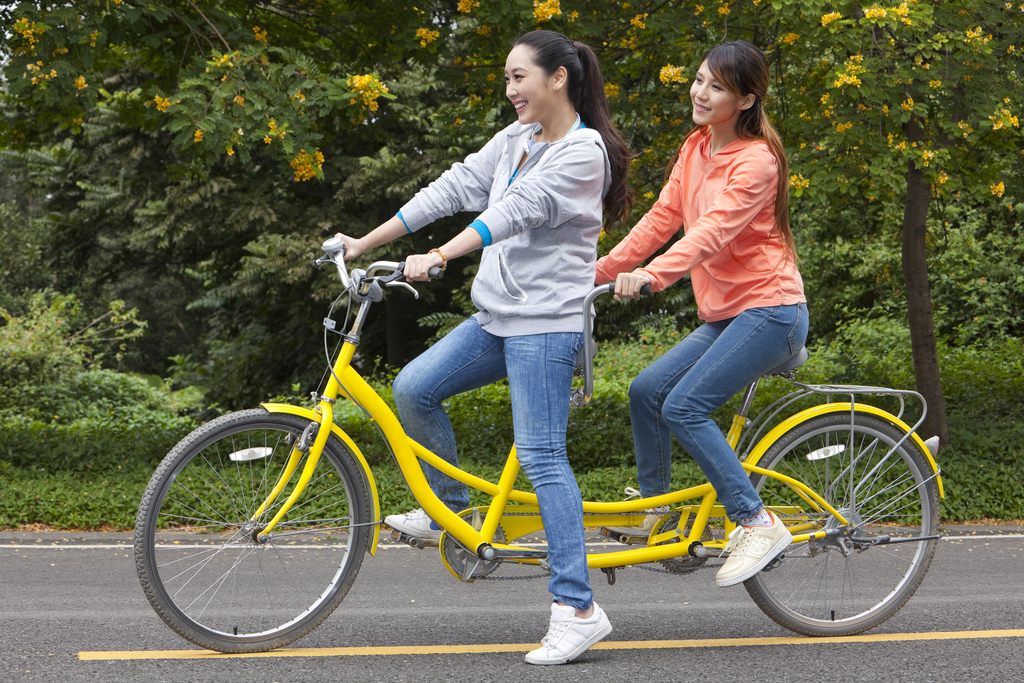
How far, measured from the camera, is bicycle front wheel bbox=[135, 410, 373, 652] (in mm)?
3188

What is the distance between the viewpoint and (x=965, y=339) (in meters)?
12.5

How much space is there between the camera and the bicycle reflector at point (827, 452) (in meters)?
3.78

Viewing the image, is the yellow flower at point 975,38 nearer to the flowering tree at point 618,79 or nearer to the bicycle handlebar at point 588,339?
the flowering tree at point 618,79

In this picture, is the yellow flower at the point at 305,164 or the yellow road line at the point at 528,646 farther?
the yellow flower at the point at 305,164

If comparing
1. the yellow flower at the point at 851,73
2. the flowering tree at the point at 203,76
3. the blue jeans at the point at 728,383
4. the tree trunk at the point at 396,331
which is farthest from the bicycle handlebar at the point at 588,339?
the tree trunk at the point at 396,331

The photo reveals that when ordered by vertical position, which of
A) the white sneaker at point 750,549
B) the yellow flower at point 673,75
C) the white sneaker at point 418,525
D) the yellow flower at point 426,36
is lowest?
the white sneaker at point 750,549

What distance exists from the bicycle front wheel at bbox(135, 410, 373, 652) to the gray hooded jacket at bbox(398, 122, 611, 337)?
760 millimetres

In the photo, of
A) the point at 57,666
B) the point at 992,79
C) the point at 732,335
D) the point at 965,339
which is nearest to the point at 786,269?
the point at 732,335

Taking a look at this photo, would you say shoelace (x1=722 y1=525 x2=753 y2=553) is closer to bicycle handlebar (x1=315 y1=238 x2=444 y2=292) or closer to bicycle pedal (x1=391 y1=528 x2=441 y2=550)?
bicycle pedal (x1=391 y1=528 x2=441 y2=550)

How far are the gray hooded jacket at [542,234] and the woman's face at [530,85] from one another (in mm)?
127

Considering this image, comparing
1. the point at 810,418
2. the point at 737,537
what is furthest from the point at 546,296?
the point at 810,418

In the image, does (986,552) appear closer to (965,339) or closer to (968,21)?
(968,21)

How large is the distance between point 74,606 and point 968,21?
6.00 metres

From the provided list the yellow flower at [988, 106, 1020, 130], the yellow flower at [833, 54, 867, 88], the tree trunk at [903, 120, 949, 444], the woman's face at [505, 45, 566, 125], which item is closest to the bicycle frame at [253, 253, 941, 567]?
the woman's face at [505, 45, 566, 125]
